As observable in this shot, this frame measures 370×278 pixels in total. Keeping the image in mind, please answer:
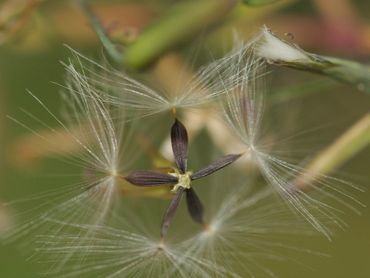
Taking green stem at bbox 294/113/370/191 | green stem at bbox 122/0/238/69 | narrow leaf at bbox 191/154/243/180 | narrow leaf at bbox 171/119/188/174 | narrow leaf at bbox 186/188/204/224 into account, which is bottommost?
narrow leaf at bbox 191/154/243/180

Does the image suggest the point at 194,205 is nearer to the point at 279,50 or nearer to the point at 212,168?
the point at 212,168

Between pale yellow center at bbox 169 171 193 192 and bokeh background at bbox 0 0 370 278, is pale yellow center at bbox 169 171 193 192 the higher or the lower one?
the lower one

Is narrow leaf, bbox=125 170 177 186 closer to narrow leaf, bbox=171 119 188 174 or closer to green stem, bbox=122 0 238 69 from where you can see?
narrow leaf, bbox=171 119 188 174

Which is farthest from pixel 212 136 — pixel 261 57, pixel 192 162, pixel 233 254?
pixel 261 57

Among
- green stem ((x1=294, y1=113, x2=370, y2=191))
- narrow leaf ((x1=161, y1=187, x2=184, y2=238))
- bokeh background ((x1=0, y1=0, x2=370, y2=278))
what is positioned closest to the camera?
narrow leaf ((x1=161, y1=187, x2=184, y2=238))

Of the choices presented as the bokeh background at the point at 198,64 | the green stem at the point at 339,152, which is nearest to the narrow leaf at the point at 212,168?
the green stem at the point at 339,152

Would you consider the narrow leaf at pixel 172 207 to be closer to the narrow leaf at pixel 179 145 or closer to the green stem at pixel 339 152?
the narrow leaf at pixel 179 145

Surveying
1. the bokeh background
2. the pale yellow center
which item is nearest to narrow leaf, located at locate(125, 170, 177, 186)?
the pale yellow center
